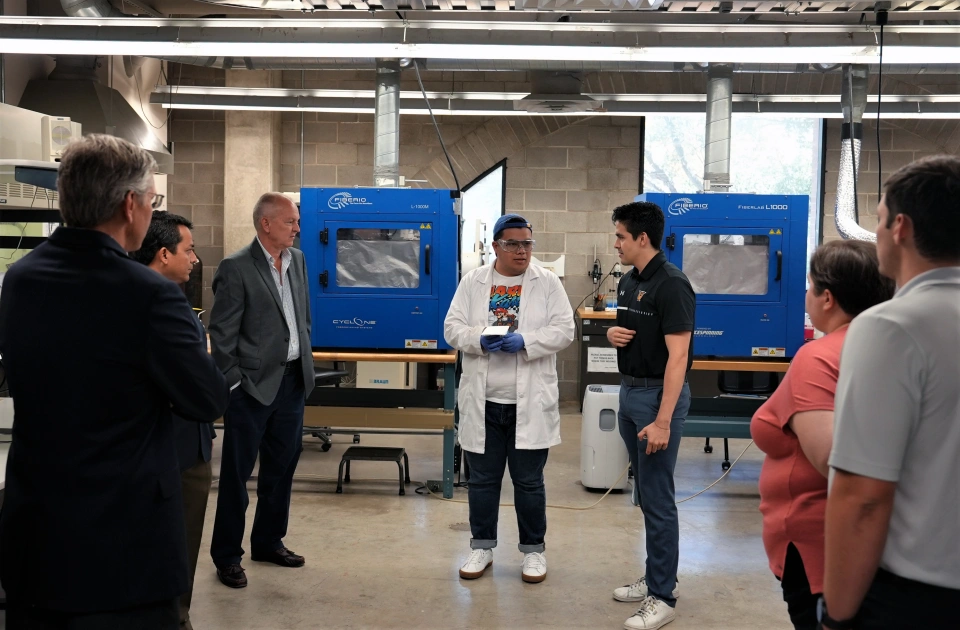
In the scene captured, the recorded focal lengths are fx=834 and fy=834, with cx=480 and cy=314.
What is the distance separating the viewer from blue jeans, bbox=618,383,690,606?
3.02 metres

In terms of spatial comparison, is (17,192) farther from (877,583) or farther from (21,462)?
(877,583)

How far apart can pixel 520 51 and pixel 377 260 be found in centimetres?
143

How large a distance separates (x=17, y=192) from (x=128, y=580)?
2333mm

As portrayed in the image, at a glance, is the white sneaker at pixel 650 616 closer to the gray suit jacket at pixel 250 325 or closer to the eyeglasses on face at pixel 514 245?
the eyeglasses on face at pixel 514 245

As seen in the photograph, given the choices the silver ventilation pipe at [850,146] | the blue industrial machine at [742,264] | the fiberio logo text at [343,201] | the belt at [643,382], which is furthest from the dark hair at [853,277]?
the silver ventilation pipe at [850,146]

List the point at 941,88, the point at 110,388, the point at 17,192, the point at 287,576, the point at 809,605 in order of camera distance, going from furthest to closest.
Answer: the point at 941,88 < the point at 287,576 < the point at 17,192 < the point at 809,605 < the point at 110,388

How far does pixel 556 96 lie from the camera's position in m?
6.34

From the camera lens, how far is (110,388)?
145cm

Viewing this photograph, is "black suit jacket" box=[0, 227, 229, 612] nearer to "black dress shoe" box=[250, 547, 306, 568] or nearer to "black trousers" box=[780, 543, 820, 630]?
"black trousers" box=[780, 543, 820, 630]

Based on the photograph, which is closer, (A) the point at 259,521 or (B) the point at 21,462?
(B) the point at 21,462

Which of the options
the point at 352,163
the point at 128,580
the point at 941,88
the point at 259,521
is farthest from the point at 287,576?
the point at 941,88

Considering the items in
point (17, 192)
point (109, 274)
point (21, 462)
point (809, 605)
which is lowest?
point (809, 605)

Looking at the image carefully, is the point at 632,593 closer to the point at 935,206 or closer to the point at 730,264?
the point at 730,264

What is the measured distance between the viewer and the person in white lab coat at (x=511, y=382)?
133 inches
